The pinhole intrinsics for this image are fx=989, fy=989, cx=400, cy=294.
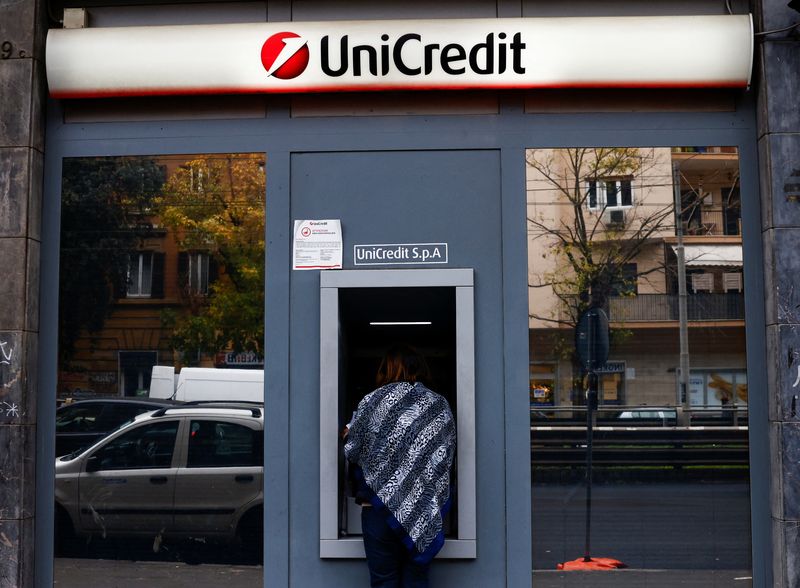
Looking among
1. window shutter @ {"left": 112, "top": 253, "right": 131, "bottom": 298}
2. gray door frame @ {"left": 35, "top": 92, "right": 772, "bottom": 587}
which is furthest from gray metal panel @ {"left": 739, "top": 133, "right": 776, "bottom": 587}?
window shutter @ {"left": 112, "top": 253, "right": 131, "bottom": 298}

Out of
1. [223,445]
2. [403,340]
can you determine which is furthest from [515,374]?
[223,445]

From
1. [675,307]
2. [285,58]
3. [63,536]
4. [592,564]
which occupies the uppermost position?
[285,58]

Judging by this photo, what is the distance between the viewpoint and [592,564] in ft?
17.6

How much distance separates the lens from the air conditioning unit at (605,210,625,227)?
5.50 meters

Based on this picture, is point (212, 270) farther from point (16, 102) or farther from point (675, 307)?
point (675, 307)

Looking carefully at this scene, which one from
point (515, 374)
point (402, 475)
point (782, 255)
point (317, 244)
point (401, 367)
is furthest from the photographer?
point (317, 244)

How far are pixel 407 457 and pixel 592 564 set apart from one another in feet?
4.46

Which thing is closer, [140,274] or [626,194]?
[626,194]

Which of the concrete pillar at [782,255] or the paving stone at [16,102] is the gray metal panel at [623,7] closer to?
the concrete pillar at [782,255]

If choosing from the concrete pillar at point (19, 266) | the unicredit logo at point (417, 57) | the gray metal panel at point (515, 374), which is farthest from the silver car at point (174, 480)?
the unicredit logo at point (417, 57)

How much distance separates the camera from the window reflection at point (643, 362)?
5371 mm

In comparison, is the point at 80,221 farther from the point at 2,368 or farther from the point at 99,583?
the point at 99,583

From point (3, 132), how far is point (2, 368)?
4.30 ft

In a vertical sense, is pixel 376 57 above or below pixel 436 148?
above
